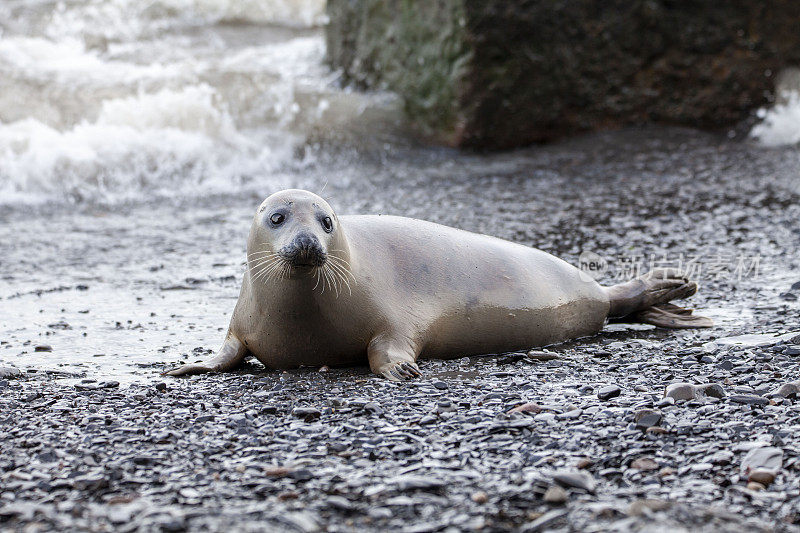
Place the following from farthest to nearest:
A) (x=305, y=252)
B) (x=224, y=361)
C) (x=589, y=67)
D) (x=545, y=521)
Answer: (x=589, y=67) → (x=224, y=361) → (x=305, y=252) → (x=545, y=521)

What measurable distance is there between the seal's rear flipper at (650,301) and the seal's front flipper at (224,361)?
1725 mm

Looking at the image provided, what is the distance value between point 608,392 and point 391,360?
2.66 ft

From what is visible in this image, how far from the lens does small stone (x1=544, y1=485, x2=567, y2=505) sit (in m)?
2.40

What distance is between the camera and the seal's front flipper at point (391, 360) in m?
3.56

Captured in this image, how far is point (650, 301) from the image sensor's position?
4.56 metres

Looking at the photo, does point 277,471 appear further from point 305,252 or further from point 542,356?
point 542,356

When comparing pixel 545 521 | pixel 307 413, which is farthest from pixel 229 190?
pixel 545 521

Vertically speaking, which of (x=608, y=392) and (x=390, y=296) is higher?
(x=390, y=296)

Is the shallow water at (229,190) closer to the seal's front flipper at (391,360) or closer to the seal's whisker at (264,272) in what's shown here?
the seal's whisker at (264,272)

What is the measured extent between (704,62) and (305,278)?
6.94 meters

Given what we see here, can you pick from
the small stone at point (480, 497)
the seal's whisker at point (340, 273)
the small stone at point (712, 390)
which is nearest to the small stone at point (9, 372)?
the seal's whisker at point (340, 273)

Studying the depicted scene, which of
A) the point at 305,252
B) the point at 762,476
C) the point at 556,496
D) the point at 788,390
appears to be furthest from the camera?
the point at 305,252

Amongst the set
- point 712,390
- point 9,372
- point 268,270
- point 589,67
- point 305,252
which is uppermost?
point 589,67

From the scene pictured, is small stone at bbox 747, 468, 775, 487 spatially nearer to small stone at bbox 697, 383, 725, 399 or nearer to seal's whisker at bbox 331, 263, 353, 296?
small stone at bbox 697, 383, 725, 399
